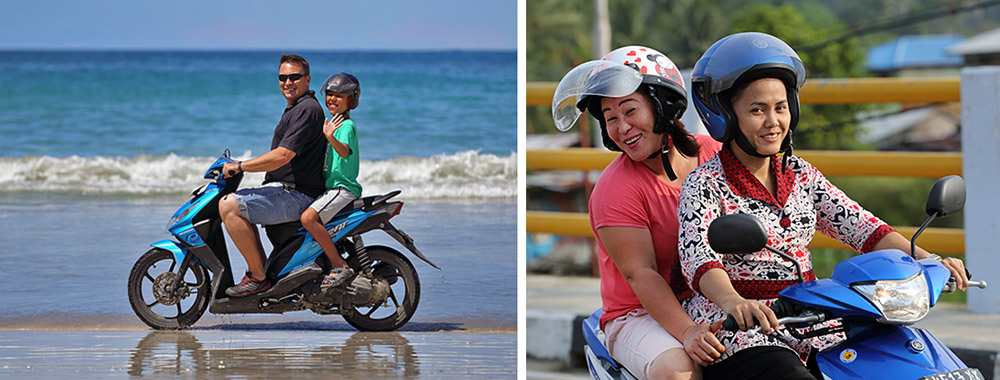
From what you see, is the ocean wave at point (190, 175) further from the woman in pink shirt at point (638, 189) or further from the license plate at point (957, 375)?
the license plate at point (957, 375)

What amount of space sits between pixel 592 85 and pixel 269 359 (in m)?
2.11

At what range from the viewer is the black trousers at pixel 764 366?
2260 millimetres

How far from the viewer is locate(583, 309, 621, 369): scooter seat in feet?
9.14

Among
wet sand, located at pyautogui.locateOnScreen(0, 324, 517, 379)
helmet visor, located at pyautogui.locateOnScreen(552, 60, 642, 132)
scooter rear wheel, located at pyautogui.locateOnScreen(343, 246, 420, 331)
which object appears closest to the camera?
helmet visor, located at pyautogui.locateOnScreen(552, 60, 642, 132)

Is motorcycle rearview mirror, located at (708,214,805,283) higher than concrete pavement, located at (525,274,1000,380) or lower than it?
higher

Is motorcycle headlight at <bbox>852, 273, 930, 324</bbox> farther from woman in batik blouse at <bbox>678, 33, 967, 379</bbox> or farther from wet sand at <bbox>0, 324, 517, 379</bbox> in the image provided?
wet sand at <bbox>0, 324, 517, 379</bbox>

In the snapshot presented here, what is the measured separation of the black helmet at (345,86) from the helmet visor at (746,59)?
2.20m

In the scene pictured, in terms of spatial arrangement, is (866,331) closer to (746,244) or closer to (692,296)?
(746,244)

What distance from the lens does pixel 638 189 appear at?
270 centimetres

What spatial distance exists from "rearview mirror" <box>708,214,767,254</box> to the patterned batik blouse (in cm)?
27

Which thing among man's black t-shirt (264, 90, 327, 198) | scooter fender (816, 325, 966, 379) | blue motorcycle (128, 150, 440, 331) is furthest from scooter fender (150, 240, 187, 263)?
scooter fender (816, 325, 966, 379)

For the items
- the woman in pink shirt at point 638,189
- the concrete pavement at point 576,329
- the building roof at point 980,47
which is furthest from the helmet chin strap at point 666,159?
the building roof at point 980,47

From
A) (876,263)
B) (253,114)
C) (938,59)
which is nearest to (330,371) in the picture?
(253,114)

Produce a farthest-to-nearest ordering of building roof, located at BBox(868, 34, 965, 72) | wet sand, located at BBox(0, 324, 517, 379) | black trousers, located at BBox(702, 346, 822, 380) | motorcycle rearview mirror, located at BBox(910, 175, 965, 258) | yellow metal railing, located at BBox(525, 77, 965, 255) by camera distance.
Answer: building roof, located at BBox(868, 34, 965, 72)
yellow metal railing, located at BBox(525, 77, 965, 255)
wet sand, located at BBox(0, 324, 517, 379)
motorcycle rearview mirror, located at BBox(910, 175, 965, 258)
black trousers, located at BBox(702, 346, 822, 380)
